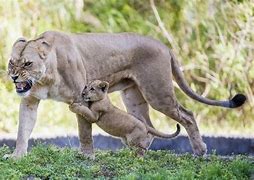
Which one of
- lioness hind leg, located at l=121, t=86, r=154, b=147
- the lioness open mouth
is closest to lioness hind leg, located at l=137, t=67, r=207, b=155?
lioness hind leg, located at l=121, t=86, r=154, b=147

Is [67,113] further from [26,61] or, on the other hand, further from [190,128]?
[26,61]

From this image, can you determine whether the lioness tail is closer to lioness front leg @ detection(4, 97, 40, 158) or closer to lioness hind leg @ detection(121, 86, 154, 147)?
lioness hind leg @ detection(121, 86, 154, 147)

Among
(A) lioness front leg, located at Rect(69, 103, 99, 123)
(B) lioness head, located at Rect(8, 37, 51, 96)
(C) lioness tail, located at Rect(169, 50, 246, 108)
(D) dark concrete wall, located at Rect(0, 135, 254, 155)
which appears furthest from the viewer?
(D) dark concrete wall, located at Rect(0, 135, 254, 155)

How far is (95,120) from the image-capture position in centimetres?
695

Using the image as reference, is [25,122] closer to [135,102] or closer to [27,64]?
[27,64]

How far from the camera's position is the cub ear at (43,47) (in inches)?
265

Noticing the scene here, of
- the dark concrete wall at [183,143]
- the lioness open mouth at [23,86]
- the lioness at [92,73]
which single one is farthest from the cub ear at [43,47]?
the dark concrete wall at [183,143]

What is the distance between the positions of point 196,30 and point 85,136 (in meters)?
4.91

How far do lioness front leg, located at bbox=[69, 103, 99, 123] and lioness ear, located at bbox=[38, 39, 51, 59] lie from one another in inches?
16.9

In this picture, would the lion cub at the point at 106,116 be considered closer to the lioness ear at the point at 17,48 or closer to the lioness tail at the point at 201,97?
the lioness ear at the point at 17,48

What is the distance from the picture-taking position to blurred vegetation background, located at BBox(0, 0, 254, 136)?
11.2 meters

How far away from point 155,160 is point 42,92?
103 centimetres

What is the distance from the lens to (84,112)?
22.5ft

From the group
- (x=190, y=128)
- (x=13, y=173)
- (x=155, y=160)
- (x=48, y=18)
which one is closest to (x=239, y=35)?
(x=48, y=18)
